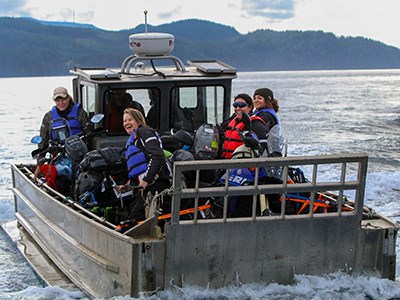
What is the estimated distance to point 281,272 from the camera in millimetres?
5684

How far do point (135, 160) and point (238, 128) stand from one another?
3.44 feet

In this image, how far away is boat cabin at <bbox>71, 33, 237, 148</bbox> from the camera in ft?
25.5

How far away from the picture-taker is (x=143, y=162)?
620 centimetres

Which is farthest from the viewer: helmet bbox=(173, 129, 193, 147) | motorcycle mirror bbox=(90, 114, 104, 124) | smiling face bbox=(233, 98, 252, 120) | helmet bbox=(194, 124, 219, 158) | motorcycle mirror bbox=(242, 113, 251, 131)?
motorcycle mirror bbox=(90, 114, 104, 124)

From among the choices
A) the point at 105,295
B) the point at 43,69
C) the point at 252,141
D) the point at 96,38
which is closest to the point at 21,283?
the point at 105,295

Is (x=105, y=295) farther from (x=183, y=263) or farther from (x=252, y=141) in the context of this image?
(x=252, y=141)

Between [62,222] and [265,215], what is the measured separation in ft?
7.21

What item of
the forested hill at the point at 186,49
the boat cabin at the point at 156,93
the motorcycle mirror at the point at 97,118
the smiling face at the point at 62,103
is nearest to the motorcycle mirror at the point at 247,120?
the boat cabin at the point at 156,93

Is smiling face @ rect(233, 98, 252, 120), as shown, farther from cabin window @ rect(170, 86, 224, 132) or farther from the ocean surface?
the ocean surface

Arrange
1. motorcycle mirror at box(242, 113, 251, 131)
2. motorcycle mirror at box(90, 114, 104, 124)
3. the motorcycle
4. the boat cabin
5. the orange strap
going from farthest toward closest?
1. the boat cabin
2. motorcycle mirror at box(90, 114, 104, 124)
3. the motorcycle
4. motorcycle mirror at box(242, 113, 251, 131)
5. the orange strap

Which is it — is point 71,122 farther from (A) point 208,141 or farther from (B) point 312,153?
(B) point 312,153

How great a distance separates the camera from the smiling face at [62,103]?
25.8 ft

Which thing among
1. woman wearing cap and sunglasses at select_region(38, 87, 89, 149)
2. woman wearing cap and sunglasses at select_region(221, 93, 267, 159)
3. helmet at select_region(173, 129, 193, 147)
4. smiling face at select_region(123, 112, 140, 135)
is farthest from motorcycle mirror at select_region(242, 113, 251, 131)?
woman wearing cap and sunglasses at select_region(38, 87, 89, 149)

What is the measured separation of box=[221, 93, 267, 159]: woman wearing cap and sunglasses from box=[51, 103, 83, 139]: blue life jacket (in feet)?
6.64
